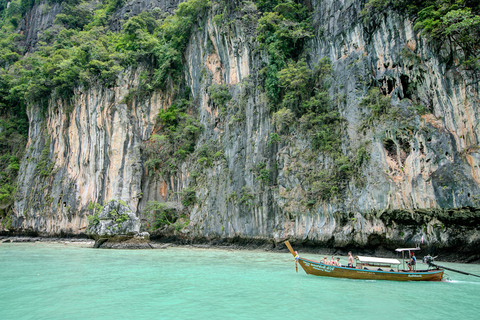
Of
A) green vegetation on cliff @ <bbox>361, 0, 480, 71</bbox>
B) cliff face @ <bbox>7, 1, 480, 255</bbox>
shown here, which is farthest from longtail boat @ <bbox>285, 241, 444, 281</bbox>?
green vegetation on cliff @ <bbox>361, 0, 480, 71</bbox>

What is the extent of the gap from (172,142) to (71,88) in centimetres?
1215

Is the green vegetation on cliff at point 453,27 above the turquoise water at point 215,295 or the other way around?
above

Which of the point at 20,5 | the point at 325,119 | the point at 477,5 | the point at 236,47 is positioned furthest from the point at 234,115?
the point at 20,5

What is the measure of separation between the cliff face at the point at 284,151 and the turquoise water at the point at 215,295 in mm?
4423

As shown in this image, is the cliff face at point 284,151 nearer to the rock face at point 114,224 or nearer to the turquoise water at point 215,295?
the turquoise water at point 215,295

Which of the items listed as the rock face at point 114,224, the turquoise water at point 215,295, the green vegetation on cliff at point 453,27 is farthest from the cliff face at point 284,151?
the rock face at point 114,224

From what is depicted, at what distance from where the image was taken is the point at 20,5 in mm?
46906

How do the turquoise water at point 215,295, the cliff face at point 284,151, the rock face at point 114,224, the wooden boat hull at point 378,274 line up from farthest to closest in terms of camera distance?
the rock face at point 114,224 < the cliff face at point 284,151 < the wooden boat hull at point 378,274 < the turquoise water at point 215,295

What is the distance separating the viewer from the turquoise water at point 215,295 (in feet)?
24.3

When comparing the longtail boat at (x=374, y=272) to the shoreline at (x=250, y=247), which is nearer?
the longtail boat at (x=374, y=272)

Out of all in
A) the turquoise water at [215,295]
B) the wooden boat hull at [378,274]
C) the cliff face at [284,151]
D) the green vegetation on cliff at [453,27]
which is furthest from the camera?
the cliff face at [284,151]

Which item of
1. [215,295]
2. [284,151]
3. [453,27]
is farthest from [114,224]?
[453,27]

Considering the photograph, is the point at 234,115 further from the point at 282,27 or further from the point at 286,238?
the point at 286,238

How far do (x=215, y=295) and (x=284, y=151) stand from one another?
14.9 meters
